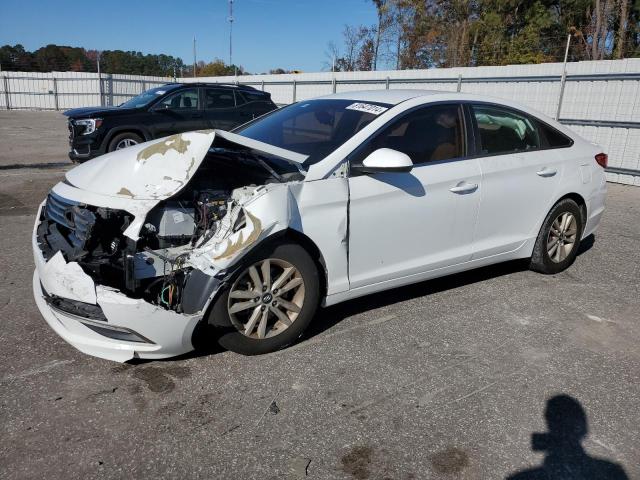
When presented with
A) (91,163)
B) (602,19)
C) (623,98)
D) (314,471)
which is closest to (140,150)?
(91,163)

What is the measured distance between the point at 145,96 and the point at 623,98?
31.8 feet

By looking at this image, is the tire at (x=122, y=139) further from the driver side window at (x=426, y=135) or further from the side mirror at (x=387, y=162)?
the side mirror at (x=387, y=162)

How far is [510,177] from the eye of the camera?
429 centimetres

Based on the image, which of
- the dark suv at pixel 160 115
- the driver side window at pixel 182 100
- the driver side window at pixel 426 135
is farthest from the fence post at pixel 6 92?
the driver side window at pixel 426 135

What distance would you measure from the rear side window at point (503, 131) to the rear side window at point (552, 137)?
0.29 ft

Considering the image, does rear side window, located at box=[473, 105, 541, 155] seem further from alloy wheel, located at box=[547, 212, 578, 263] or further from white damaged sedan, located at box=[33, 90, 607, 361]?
alloy wheel, located at box=[547, 212, 578, 263]

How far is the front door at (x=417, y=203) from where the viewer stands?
350 cm

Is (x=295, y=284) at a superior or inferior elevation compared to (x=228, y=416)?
superior

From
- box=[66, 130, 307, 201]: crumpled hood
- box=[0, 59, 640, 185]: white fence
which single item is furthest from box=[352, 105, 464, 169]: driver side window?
box=[0, 59, 640, 185]: white fence

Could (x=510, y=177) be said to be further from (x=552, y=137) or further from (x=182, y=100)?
(x=182, y=100)

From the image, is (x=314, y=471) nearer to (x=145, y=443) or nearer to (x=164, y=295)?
(x=145, y=443)

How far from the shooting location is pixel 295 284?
3.28 m

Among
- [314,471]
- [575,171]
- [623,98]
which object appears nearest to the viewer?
[314,471]

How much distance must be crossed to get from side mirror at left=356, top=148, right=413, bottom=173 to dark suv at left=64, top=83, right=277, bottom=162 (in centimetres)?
790
